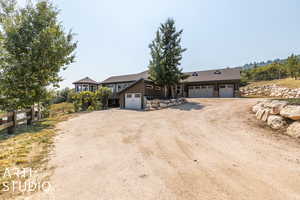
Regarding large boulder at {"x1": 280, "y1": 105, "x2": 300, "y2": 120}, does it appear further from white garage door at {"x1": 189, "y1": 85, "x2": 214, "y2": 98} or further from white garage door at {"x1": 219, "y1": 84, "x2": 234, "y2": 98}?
white garage door at {"x1": 189, "y1": 85, "x2": 214, "y2": 98}

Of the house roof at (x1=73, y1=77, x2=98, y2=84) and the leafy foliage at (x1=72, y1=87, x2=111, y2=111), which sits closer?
the leafy foliage at (x1=72, y1=87, x2=111, y2=111)

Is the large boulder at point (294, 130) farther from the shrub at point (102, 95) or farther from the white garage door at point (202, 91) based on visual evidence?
the shrub at point (102, 95)

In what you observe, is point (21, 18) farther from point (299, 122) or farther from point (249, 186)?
point (299, 122)

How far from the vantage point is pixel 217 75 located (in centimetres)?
2348

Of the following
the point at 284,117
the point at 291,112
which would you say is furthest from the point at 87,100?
the point at 291,112

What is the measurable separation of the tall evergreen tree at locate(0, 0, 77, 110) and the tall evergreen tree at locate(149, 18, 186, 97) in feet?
34.7

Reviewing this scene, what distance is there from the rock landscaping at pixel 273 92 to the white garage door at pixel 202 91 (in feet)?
27.6

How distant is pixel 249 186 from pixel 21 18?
47.1ft

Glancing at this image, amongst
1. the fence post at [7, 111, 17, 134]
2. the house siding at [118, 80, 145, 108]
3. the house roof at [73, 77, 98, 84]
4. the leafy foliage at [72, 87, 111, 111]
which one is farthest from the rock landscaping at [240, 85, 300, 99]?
the house roof at [73, 77, 98, 84]

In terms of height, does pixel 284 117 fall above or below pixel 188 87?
below

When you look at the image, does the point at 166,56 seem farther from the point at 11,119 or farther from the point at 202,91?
the point at 11,119

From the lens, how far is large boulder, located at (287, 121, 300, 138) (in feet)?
17.2

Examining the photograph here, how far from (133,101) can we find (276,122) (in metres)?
14.6

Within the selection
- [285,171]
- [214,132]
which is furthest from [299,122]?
[285,171]
